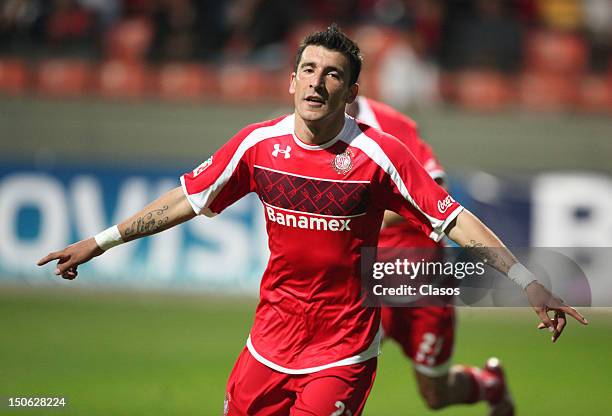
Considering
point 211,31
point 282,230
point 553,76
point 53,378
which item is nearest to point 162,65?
point 211,31

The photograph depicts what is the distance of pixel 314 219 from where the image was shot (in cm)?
489

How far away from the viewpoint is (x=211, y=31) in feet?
45.8

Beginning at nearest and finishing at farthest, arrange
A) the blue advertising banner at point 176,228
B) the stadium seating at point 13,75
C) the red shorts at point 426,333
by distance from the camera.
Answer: the red shorts at point 426,333, the blue advertising banner at point 176,228, the stadium seating at point 13,75

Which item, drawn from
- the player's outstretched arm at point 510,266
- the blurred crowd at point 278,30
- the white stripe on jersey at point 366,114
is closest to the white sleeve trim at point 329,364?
the player's outstretched arm at point 510,266

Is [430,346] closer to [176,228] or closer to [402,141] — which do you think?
[402,141]

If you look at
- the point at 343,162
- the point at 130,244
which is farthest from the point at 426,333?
the point at 130,244

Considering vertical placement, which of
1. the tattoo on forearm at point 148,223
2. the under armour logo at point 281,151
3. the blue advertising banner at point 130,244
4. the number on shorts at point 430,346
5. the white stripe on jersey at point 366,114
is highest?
the blue advertising banner at point 130,244

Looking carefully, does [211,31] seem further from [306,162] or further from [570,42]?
[306,162]

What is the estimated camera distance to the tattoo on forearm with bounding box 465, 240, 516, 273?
464cm

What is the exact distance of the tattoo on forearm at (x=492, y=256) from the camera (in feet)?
15.2

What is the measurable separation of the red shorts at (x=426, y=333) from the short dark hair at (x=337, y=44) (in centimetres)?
257

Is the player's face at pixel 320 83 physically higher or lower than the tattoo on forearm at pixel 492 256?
higher

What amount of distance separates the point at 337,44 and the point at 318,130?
0.41m

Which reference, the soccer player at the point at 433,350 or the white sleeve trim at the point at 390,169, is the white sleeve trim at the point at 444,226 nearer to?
the white sleeve trim at the point at 390,169
